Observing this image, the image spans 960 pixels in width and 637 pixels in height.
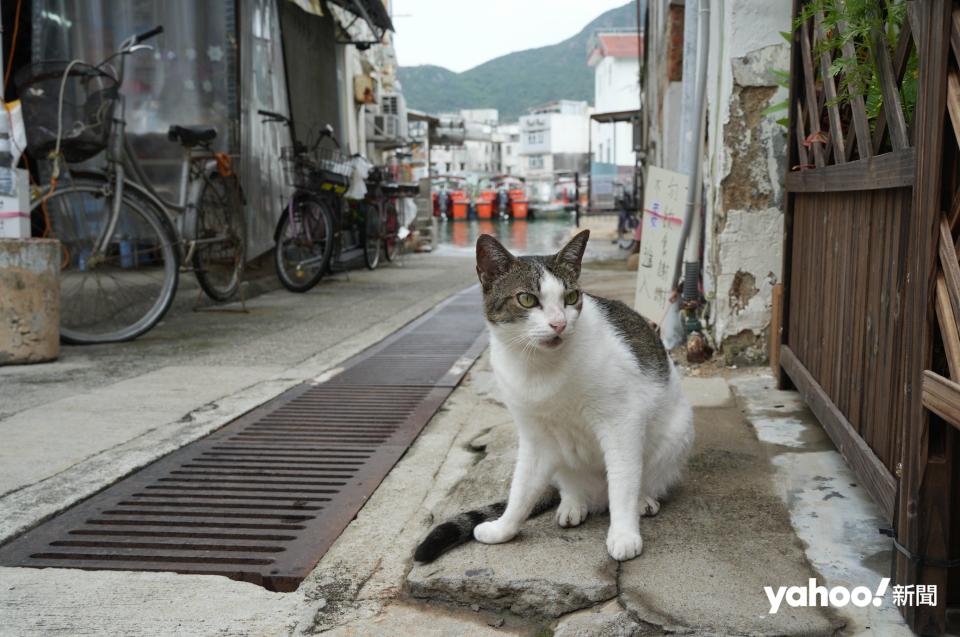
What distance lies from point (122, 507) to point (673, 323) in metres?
3.21

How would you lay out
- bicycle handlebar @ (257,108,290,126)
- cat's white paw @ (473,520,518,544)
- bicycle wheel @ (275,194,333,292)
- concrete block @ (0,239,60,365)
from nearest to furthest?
1. cat's white paw @ (473,520,518,544)
2. concrete block @ (0,239,60,365)
3. bicycle handlebar @ (257,108,290,126)
4. bicycle wheel @ (275,194,333,292)

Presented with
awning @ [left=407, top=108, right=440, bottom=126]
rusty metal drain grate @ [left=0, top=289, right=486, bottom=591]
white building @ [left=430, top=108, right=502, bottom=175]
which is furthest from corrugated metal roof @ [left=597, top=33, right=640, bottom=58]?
rusty metal drain grate @ [left=0, top=289, right=486, bottom=591]

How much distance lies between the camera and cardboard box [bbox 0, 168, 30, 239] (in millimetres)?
4602

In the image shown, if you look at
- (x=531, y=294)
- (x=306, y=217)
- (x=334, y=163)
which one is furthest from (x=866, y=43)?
(x=334, y=163)

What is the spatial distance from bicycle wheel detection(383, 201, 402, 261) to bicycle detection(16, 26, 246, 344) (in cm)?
613

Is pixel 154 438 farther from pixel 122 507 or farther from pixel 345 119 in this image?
pixel 345 119

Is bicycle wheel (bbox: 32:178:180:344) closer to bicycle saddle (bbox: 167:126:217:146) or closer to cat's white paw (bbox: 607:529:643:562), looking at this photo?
bicycle saddle (bbox: 167:126:217:146)

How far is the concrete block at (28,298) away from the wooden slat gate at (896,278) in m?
3.84

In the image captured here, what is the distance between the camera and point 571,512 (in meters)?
2.32

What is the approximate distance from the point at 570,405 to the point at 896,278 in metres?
0.81

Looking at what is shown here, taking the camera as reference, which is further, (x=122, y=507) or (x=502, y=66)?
(x=502, y=66)

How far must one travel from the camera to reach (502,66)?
178 meters

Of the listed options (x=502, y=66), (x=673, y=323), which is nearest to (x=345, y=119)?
(x=673, y=323)

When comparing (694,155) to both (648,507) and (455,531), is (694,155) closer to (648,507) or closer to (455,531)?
(648,507)
